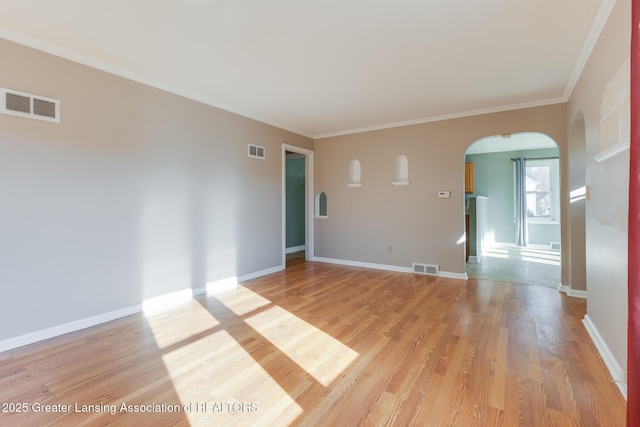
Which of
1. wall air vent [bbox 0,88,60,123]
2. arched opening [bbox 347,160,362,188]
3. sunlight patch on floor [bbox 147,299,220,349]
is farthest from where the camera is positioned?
arched opening [bbox 347,160,362,188]

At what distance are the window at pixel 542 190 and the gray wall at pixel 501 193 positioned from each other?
224 millimetres

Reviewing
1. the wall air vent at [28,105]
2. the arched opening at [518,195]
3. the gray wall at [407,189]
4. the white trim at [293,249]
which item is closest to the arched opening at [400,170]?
the gray wall at [407,189]

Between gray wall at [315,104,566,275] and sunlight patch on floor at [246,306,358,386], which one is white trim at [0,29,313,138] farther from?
sunlight patch on floor at [246,306,358,386]

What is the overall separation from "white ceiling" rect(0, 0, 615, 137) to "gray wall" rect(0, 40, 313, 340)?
301 millimetres

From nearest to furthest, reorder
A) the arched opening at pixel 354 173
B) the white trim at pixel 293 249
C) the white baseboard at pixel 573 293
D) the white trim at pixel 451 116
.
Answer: the white baseboard at pixel 573 293 → the white trim at pixel 451 116 → the arched opening at pixel 354 173 → the white trim at pixel 293 249

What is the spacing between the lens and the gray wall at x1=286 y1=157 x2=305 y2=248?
284 inches

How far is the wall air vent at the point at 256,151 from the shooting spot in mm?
4500

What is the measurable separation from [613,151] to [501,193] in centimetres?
661

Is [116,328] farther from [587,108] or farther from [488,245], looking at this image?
[488,245]

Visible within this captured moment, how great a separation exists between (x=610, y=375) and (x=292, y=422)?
210cm

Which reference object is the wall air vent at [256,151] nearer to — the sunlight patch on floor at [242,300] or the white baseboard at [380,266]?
the sunlight patch on floor at [242,300]

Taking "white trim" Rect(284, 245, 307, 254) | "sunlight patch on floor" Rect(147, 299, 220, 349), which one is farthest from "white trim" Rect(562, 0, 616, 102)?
"white trim" Rect(284, 245, 307, 254)

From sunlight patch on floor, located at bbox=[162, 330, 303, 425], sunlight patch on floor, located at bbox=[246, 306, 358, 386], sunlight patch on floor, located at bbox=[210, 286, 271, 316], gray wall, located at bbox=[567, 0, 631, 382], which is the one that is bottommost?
sunlight patch on floor, located at bbox=[162, 330, 303, 425]

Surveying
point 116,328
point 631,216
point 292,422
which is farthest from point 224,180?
point 631,216
